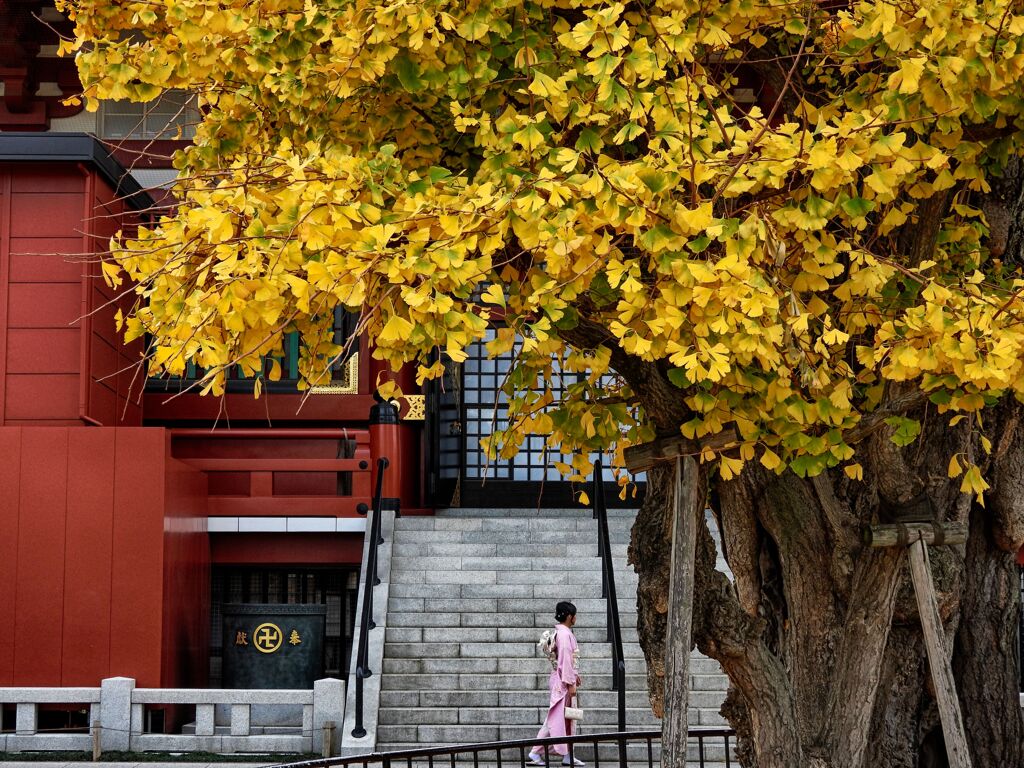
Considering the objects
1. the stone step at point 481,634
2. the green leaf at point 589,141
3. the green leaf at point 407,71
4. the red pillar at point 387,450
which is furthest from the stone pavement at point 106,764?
the green leaf at point 589,141

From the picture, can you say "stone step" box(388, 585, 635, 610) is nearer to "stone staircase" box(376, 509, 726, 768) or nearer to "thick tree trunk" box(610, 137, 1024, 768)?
"stone staircase" box(376, 509, 726, 768)

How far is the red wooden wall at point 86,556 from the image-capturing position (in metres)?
13.5

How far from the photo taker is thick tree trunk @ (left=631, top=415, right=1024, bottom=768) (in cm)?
601

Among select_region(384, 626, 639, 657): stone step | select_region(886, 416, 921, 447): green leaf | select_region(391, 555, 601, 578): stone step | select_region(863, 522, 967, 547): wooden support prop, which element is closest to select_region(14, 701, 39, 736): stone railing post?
select_region(384, 626, 639, 657): stone step

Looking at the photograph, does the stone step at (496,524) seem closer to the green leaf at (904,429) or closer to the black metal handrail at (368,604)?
the black metal handrail at (368,604)

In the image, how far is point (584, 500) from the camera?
703 cm

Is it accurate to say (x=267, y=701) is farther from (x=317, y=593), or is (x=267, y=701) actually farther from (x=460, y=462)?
(x=460, y=462)

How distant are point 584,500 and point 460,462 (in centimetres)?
1094

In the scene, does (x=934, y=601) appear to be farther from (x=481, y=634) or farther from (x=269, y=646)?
(x=269, y=646)

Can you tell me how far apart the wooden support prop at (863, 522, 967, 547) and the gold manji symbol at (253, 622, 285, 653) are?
9.45m

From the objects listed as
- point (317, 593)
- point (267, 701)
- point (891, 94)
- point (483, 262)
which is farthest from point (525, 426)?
point (317, 593)

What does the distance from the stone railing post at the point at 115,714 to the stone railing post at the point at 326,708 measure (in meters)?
1.90

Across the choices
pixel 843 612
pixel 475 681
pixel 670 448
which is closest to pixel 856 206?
pixel 670 448

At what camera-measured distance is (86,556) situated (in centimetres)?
1374
